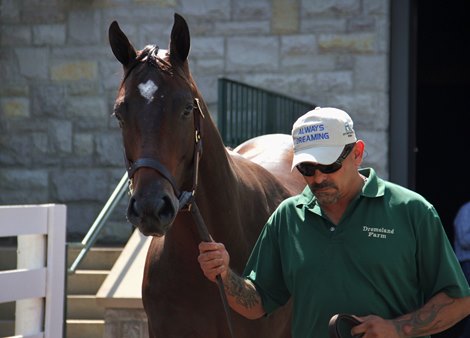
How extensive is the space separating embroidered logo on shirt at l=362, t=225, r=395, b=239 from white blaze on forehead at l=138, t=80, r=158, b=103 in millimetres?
1124

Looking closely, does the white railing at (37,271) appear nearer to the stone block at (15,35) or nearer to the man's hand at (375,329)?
the man's hand at (375,329)

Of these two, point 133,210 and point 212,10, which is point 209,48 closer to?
point 212,10

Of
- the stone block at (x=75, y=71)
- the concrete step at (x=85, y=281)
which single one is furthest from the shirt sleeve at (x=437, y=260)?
the stone block at (x=75, y=71)

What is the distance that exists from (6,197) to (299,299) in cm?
797

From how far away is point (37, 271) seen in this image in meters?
6.50

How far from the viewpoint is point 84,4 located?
11297 millimetres

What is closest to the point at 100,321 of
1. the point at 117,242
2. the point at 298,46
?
the point at 117,242

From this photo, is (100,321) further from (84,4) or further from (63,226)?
Answer: (84,4)

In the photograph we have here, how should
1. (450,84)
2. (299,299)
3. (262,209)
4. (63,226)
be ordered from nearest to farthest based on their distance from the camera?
(299,299)
(262,209)
(63,226)
(450,84)

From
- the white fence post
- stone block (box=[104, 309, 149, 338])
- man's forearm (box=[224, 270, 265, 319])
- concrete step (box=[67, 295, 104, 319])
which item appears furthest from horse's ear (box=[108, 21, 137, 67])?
concrete step (box=[67, 295, 104, 319])

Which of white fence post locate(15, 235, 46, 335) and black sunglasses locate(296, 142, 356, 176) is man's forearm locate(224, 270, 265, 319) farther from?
white fence post locate(15, 235, 46, 335)

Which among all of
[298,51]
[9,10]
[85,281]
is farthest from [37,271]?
[9,10]

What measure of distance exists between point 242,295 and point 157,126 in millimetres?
799

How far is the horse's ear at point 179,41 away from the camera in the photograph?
15.2ft
